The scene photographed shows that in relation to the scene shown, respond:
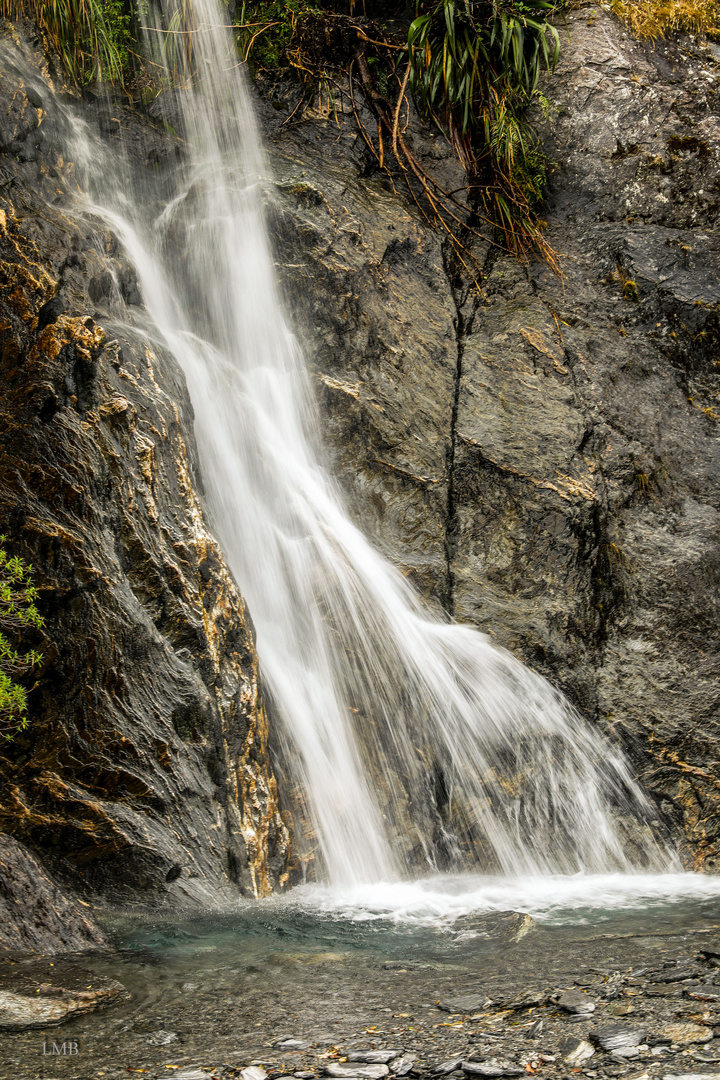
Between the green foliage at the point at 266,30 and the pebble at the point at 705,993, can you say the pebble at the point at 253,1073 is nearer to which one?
the pebble at the point at 705,993

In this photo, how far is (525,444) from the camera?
272 inches

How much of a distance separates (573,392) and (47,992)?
605 centimetres

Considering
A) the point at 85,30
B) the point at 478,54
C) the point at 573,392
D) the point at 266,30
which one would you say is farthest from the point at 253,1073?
the point at 266,30

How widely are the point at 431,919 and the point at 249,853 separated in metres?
1.10

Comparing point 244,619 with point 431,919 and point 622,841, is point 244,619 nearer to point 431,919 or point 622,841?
point 431,919

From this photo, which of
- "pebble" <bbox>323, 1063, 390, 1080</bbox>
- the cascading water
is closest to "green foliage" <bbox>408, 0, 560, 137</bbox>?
the cascading water

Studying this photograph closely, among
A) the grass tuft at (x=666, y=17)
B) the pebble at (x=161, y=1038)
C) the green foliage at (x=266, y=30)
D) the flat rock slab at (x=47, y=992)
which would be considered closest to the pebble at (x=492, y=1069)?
the pebble at (x=161, y=1038)

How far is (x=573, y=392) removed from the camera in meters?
7.16

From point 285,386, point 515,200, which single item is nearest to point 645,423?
point 515,200

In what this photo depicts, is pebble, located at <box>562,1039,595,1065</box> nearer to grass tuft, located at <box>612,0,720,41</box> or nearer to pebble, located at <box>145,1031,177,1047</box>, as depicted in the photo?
pebble, located at <box>145,1031,177,1047</box>

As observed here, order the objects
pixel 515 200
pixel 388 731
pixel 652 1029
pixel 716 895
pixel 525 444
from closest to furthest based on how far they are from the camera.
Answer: pixel 652 1029, pixel 716 895, pixel 388 731, pixel 525 444, pixel 515 200

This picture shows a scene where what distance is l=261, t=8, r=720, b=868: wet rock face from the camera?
6348mm

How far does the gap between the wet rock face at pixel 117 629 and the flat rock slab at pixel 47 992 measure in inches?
35.0

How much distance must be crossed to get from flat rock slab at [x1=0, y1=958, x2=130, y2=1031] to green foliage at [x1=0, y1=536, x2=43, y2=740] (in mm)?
1150
